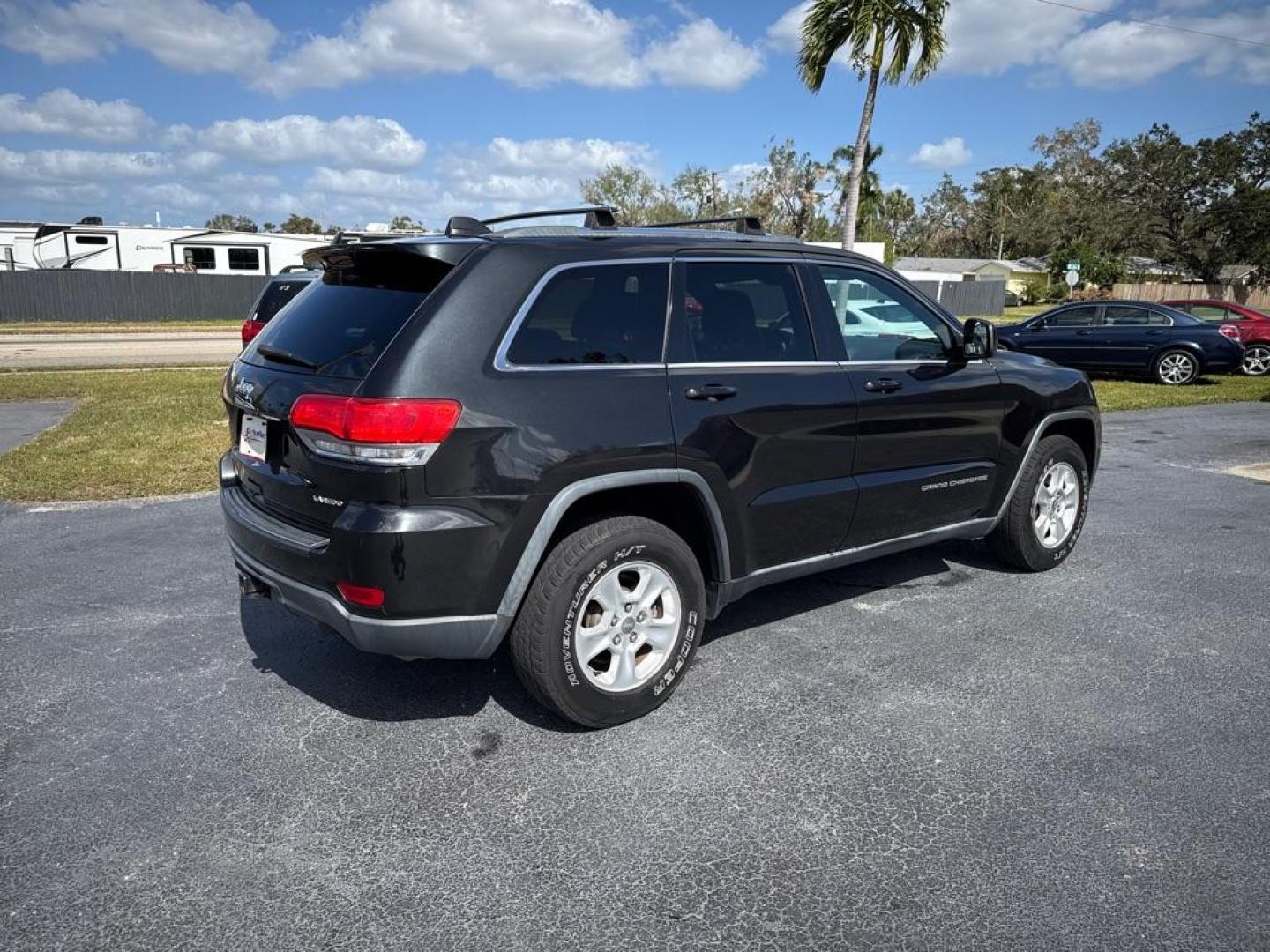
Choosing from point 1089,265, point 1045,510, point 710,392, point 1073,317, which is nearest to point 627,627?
point 710,392

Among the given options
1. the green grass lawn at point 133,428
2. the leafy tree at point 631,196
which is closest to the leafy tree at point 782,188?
the leafy tree at point 631,196

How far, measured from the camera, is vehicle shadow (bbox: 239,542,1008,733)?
11.8 ft

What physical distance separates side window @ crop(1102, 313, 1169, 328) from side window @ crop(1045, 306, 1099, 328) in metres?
0.23

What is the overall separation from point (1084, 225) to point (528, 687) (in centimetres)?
7379

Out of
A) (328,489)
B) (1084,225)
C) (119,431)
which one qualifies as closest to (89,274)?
(119,431)

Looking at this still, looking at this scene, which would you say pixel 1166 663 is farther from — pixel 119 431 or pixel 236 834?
pixel 119 431

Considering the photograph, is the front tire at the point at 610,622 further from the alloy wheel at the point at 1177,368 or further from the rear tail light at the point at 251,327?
the alloy wheel at the point at 1177,368

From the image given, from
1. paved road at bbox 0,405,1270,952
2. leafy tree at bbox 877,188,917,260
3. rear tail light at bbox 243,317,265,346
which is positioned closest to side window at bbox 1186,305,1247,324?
paved road at bbox 0,405,1270,952

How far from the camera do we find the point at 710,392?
3490 mm

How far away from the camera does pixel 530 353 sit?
10.3ft

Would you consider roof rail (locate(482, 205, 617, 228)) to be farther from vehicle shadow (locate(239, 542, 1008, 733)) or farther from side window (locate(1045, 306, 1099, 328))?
side window (locate(1045, 306, 1099, 328))

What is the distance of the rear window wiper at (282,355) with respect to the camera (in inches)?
128

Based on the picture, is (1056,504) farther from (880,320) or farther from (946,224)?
(946,224)

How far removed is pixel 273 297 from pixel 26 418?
3112mm
